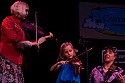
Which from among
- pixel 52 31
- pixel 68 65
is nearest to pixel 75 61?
pixel 68 65

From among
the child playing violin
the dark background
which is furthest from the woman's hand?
the dark background

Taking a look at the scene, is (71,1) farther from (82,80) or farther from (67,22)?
(82,80)

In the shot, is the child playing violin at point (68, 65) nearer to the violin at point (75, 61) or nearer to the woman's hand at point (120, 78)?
the violin at point (75, 61)

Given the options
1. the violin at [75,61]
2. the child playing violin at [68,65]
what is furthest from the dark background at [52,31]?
the violin at [75,61]

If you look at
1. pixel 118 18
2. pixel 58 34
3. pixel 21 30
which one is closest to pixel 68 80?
pixel 21 30

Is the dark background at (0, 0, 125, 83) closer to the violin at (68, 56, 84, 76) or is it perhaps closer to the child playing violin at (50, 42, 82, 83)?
the child playing violin at (50, 42, 82, 83)

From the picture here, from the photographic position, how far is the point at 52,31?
548 centimetres

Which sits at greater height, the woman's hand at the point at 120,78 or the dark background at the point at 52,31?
the dark background at the point at 52,31

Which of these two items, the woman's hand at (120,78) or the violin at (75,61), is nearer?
the violin at (75,61)

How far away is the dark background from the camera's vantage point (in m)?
5.24

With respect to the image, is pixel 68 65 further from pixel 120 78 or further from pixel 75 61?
pixel 120 78

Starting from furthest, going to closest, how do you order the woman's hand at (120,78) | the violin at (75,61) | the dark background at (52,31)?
the dark background at (52,31) < the woman's hand at (120,78) < the violin at (75,61)

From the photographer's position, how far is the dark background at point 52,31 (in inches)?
206

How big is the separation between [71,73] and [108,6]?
2124mm
